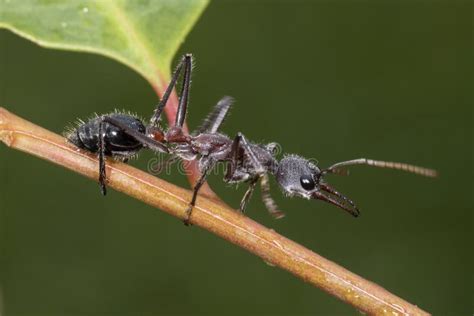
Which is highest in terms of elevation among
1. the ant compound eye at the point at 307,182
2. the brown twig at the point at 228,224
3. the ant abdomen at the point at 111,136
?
the ant compound eye at the point at 307,182

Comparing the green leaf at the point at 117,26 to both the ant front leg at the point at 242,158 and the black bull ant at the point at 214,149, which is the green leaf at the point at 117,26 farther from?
the ant front leg at the point at 242,158

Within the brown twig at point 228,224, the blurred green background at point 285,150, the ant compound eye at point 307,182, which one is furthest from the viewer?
the blurred green background at point 285,150

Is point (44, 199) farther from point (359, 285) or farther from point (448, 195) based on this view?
point (359, 285)

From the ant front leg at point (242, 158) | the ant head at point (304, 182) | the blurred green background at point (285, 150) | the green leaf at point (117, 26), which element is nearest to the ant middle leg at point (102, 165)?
the green leaf at point (117, 26)

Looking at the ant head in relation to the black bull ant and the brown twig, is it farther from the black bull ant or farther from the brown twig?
the brown twig

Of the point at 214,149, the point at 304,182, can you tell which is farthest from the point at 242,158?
the point at 304,182

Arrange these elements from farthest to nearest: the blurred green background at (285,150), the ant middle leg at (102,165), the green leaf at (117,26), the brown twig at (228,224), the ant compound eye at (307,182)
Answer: the blurred green background at (285,150) → the ant compound eye at (307,182) → the green leaf at (117,26) → the ant middle leg at (102,165) → the brown twig at (228,224)

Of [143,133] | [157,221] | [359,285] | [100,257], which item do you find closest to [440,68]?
[157,221]

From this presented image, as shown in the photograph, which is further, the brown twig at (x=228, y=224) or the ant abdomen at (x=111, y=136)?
the ant abdomen at (x=111, y=136)
